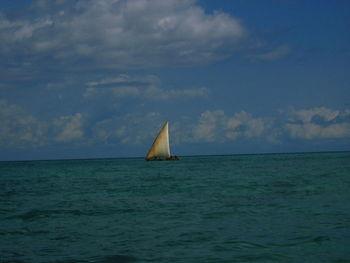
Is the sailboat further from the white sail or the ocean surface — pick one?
the ocean surface

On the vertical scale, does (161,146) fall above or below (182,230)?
above

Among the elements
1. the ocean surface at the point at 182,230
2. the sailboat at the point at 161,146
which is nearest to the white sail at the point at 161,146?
the sailboat at the point at 161,146

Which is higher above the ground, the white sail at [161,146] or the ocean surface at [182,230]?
the white sail at [161,146]

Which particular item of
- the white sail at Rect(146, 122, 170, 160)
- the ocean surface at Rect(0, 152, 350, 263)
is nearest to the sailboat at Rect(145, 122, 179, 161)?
the white sail at Rect(146, 122, 170, 160)

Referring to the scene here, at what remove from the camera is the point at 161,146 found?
86125 millimetres

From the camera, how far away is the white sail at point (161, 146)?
272 feet

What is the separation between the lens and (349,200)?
21.2 m

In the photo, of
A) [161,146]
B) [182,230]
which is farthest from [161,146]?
[182,230]

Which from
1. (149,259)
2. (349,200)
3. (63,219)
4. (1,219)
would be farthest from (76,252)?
(349,200)

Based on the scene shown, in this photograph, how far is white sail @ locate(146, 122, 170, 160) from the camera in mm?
82938

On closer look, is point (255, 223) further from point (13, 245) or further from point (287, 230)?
point (13, 245)

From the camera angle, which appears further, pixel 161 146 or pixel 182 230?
pixel 161 146

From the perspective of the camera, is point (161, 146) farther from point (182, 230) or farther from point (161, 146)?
point (182, 230)

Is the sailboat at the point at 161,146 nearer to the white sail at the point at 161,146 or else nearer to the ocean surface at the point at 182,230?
the white sail at the point at 161,146
